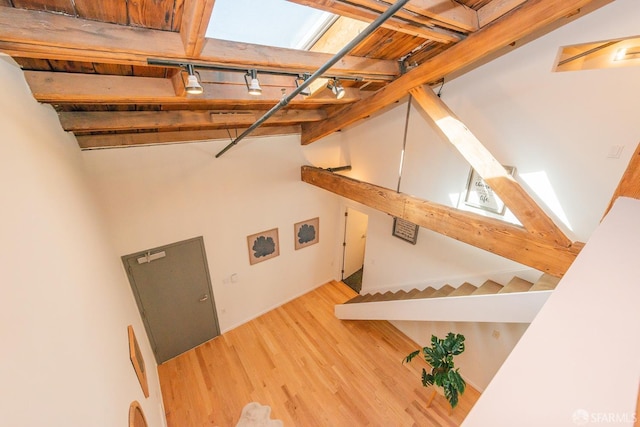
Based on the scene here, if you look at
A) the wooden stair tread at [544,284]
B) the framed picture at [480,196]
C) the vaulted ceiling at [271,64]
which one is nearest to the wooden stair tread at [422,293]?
the wooden stair tread at [544,284]

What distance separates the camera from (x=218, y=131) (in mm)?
3463

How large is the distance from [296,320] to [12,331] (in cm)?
439

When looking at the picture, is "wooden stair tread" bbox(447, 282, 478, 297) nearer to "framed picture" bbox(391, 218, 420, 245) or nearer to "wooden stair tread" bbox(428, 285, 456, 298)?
"wooden stair tread" bbox(428, 285, 456, 298)

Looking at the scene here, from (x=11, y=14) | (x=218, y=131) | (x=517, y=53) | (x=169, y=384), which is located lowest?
(x=169, y=384)

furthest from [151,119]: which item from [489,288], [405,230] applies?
[489,288]

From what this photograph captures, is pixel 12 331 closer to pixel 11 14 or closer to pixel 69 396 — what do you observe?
pixel 69 396

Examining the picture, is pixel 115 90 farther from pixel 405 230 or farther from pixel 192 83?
pixel 405 230

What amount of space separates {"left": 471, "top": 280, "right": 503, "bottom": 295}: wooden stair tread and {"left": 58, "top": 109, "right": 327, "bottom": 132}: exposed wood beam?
3.19m

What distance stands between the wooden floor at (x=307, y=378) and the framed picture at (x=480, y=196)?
2.62m

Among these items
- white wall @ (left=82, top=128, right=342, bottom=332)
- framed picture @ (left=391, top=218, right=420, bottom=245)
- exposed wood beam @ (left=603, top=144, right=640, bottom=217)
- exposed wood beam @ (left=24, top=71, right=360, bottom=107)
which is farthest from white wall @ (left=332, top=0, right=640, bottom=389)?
exposed wood beam @ (left=24, top=71, right=360, bottom=107)

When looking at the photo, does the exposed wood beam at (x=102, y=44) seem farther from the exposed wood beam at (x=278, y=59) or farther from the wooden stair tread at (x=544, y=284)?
the wooden stair tread at (x=544, y=284)

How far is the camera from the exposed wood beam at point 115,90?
1.63 metres

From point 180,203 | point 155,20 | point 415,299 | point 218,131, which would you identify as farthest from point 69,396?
point 415,299

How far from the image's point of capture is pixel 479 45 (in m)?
2.01
